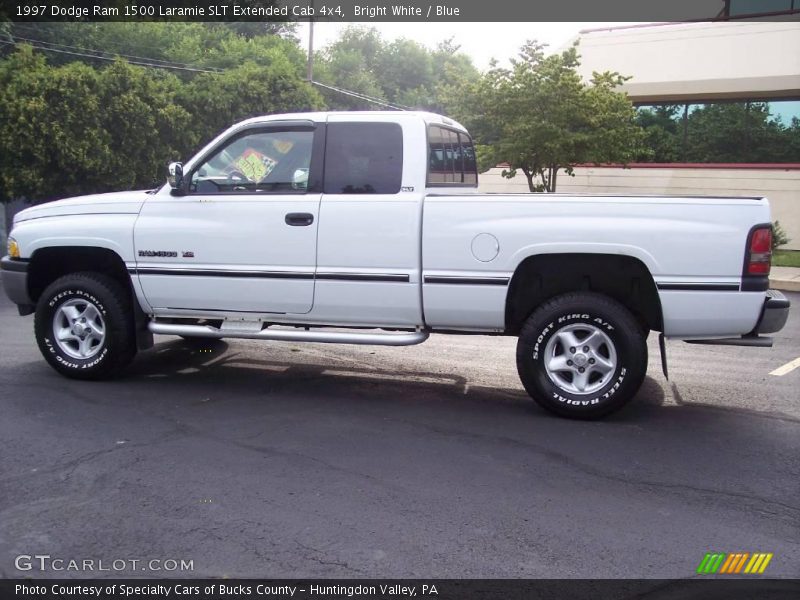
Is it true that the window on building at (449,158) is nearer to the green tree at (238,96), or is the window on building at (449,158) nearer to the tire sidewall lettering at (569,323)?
the tire sidewall lettering at (569,323)

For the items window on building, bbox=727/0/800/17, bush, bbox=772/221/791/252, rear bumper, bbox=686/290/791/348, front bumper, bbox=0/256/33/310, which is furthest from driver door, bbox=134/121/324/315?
bush, bbox=772/221/791/252

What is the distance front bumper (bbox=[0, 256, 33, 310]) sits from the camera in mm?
6785

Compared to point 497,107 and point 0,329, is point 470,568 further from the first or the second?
point 497,107

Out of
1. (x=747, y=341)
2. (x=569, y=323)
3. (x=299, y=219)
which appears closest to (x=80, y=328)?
(x=299, y=219)

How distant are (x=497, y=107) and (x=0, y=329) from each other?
1469 cm

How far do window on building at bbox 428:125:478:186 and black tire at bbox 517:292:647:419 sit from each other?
1416 mm

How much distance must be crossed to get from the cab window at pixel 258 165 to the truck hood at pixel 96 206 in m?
0.52

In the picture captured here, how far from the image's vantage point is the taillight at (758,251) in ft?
17.6

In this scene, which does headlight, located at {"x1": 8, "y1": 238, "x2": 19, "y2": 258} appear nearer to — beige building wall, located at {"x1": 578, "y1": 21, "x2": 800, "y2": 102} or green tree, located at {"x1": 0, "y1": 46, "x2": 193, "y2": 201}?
green tree, located at {"x1": 0, "y1": 46, "x2": 193, "y2": 201}

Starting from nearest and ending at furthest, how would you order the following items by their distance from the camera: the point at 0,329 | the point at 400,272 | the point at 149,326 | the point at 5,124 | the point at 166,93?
the point at 400,272, the point at 149,326, the point at 0,329, the point at 5,124, the point at 166,93

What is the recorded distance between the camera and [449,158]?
22.2ft

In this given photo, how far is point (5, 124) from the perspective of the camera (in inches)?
680

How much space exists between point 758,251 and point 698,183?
19892 millimetres
